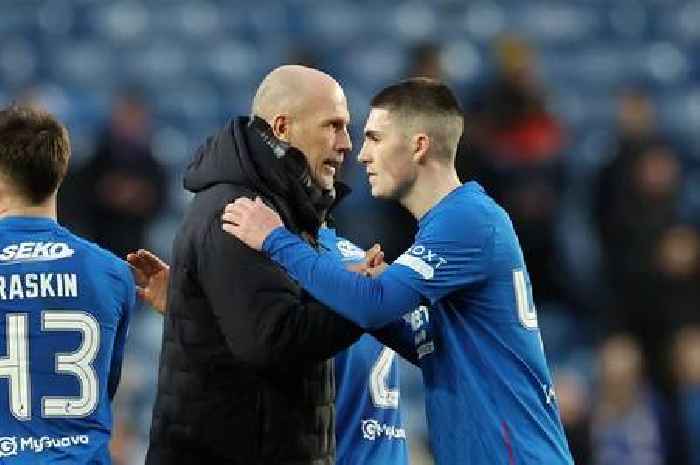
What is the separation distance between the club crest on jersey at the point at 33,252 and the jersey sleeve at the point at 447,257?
1043 mm

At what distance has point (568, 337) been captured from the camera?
12750 millimetres

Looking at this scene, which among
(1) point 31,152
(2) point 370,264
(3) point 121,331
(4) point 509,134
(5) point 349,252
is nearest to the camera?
(1) point 31,152

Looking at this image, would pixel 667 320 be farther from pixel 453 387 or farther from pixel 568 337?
pixel 453 387

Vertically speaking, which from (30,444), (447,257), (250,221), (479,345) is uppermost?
(250,221)

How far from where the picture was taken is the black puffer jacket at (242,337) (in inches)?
225

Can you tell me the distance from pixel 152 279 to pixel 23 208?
90cm

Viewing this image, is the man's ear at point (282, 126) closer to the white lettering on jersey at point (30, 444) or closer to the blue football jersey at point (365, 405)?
the blue football jersey at point (365, 405)

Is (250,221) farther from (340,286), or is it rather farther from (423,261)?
(423,261)

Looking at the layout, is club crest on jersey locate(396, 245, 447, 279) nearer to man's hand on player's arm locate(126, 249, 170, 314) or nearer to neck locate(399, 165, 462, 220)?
neck locate(399, 165, 462, 220)

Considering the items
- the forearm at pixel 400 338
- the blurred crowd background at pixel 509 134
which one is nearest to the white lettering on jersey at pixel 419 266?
the forearm at pixel 400 338

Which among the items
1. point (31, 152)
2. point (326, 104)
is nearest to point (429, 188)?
point (326, 104)

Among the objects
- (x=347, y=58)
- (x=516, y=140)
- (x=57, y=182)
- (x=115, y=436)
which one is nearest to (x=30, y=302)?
(x=57, y=182)

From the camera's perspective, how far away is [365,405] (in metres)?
6.52

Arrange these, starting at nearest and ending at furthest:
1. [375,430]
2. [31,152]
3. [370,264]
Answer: [31,152]
[370,264]
[375,430]
